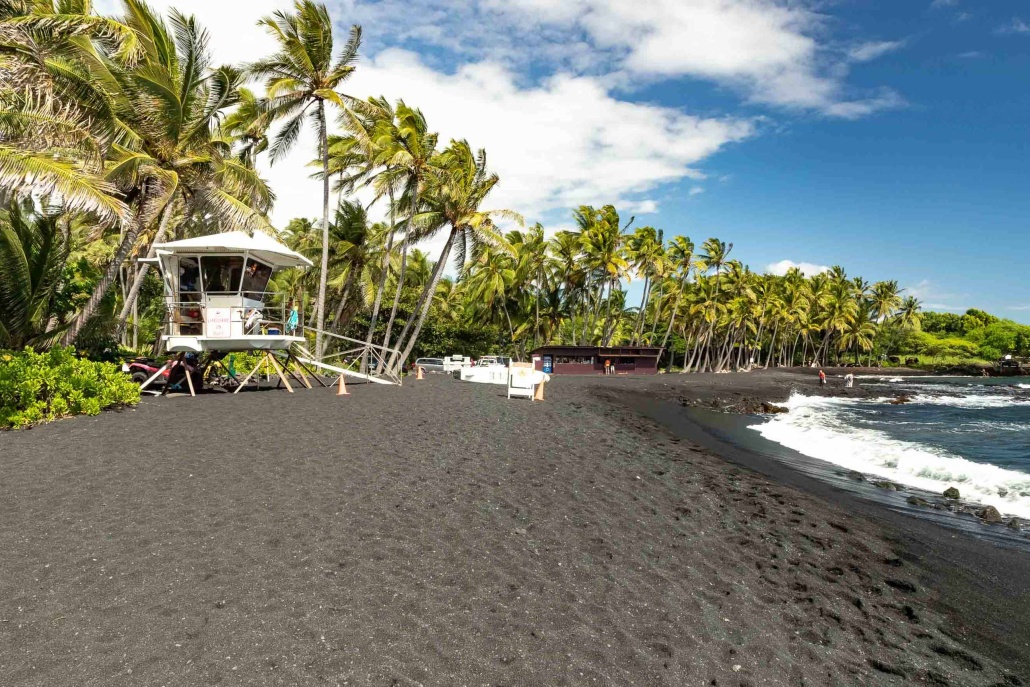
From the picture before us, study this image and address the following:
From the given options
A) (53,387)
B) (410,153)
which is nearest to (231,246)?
(53,387)

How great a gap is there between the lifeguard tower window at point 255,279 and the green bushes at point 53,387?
16.8 feet

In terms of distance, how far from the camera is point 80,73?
14555 millimetres

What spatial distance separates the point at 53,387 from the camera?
1131cm

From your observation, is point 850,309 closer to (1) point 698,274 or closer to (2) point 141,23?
(1) point 698,274

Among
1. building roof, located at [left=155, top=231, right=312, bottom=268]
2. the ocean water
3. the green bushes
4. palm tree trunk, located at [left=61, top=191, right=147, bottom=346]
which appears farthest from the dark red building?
the green bushes

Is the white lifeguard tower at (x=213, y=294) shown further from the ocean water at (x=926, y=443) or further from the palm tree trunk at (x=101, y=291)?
the ocean water at (x=926, y=443)

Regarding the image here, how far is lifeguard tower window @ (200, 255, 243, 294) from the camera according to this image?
17.3m

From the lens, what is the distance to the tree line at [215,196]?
13.0 meters

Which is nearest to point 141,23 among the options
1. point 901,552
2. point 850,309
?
point 901,552

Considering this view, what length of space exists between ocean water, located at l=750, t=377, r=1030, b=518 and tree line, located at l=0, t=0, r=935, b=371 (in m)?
16.5

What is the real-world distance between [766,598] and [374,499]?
185 inches

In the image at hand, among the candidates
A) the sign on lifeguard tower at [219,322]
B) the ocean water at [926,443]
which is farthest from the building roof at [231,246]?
the ocean water at [926,443]

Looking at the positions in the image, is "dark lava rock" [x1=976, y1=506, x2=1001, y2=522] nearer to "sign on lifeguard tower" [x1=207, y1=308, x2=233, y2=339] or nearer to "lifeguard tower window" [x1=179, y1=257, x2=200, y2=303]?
"sign on lifeguard tower" [x1=207, y1=308, x2=233, y2=339]

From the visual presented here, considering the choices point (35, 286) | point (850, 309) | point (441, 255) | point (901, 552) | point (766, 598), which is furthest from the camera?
point (850, 309)
